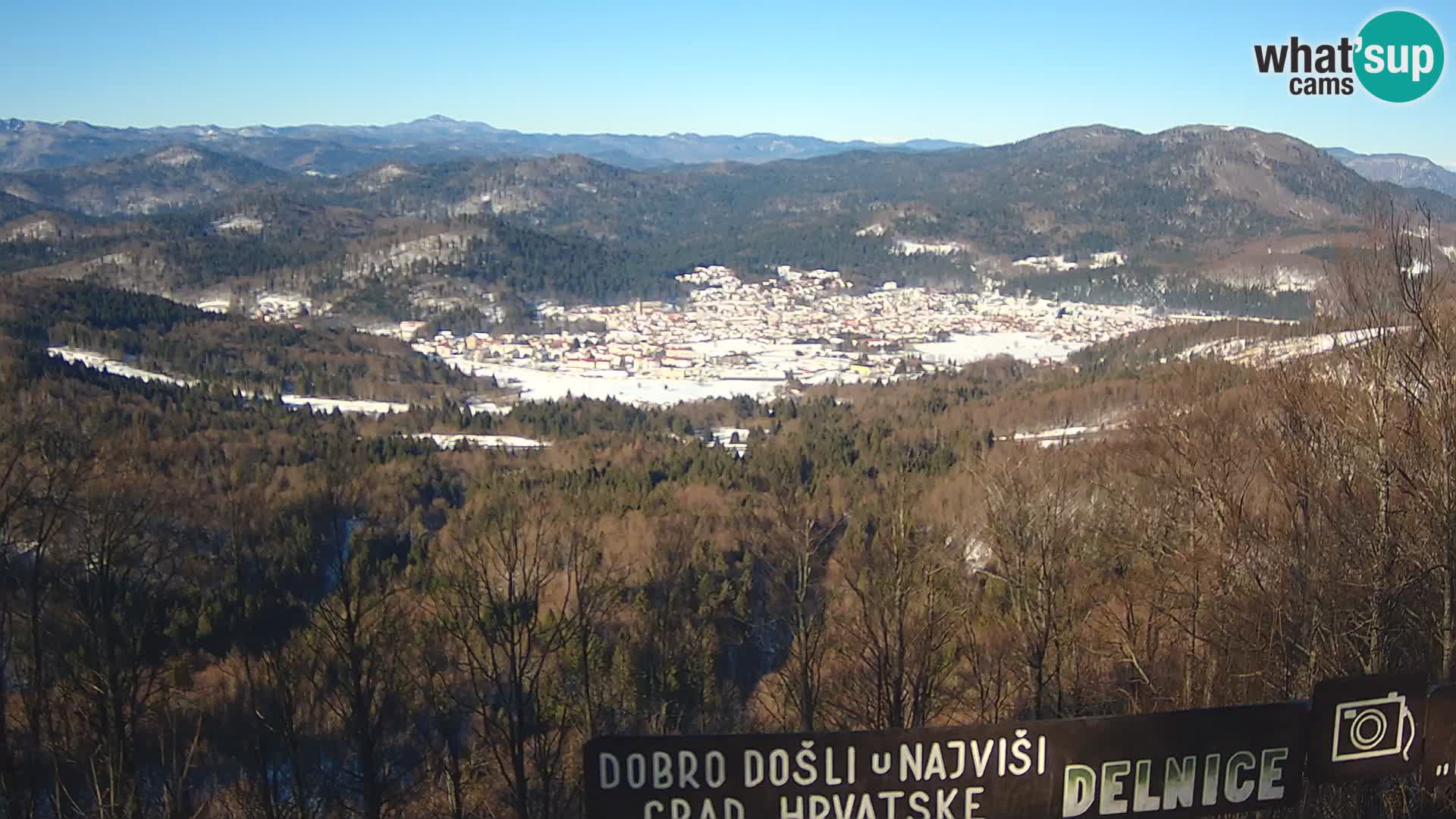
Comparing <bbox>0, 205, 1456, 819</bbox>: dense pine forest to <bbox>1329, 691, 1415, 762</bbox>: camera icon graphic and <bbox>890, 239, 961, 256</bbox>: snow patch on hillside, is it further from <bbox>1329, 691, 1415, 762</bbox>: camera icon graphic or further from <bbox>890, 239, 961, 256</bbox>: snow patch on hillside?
<bbox>890, 239, 961, 256</bbox>: snow patch on hillside

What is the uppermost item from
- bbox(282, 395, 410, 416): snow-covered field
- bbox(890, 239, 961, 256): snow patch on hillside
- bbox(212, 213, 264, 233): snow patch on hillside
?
bbox(212, 213, 264, 233): snow patch on hillside

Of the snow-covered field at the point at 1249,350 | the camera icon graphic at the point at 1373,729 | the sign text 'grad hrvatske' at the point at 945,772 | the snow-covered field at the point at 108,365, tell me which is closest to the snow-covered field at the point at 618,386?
the snow-covered field at the point at 108,365

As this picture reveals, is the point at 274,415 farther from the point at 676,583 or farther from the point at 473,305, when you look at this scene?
the point at 473,305

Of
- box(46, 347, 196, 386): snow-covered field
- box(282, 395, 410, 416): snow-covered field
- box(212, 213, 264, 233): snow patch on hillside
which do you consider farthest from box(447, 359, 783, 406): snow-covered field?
box(212, 213, 264, 233): snow patch on hillside

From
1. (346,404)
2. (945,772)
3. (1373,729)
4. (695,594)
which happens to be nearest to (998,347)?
(346,404)

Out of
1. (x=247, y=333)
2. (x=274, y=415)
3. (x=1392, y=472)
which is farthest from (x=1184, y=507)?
(x=247, y=333)

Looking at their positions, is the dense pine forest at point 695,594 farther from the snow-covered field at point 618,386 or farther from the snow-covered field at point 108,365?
the snow-covered field at point 618,386
